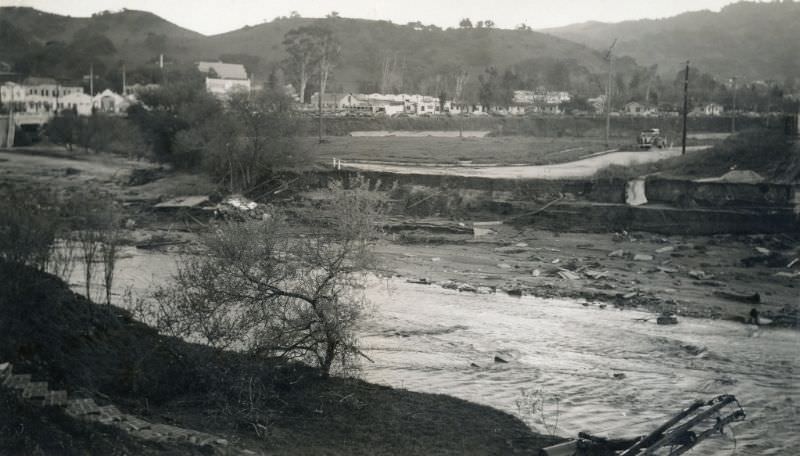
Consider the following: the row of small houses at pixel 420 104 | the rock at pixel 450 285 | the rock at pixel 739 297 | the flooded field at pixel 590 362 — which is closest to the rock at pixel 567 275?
the flooded field at pixel 590 362

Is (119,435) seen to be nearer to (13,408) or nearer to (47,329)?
(13,408)

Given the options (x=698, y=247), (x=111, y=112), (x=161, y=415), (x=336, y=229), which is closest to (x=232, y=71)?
(x=111, y=112)

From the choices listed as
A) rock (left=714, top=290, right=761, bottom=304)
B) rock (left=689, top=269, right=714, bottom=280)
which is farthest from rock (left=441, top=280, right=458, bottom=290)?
rock (left=714, top=290, right=761, bottom=304)

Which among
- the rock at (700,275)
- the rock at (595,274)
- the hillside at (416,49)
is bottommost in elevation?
the rock at (595,274)

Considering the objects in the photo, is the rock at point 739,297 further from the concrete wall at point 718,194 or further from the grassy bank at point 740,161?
the grassy bank at point 740,161

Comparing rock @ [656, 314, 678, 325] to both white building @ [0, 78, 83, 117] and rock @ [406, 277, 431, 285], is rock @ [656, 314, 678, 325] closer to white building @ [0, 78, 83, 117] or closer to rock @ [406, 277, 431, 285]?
rock @ [406, 277, 431, 285]

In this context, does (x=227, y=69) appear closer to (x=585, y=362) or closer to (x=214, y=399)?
(x=585, y=362)
